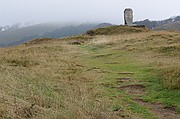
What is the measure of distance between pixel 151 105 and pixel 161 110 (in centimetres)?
49

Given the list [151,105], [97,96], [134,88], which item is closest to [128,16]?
[134,88]

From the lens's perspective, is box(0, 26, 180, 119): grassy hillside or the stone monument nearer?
box(0, 26, 180, 119): grassy hillside

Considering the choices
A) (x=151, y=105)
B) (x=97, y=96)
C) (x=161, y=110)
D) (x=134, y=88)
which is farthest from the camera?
(x=134, y=88)

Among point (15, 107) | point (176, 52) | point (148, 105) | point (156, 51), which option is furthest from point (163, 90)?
point (156, 51)

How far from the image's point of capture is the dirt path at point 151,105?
292 inches

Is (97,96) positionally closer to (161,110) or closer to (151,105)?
(151,105)

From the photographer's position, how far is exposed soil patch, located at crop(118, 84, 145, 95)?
32.3ft

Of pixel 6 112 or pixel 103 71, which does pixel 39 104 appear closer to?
pixel 6 112

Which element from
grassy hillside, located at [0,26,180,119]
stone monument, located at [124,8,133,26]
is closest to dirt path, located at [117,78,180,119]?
grassy hillside, located at [0,26,180,119]

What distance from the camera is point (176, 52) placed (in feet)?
60.2

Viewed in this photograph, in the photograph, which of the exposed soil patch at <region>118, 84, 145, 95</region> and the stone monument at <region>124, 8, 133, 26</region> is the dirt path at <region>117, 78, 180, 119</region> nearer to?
the exposed soil patch at <region>118, 84, 145, 95</region>

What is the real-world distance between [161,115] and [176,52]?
11.4m

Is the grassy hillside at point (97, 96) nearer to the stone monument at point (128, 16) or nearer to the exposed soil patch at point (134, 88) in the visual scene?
the exposed soil patch at point (134, 88)

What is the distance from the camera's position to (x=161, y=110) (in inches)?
310
